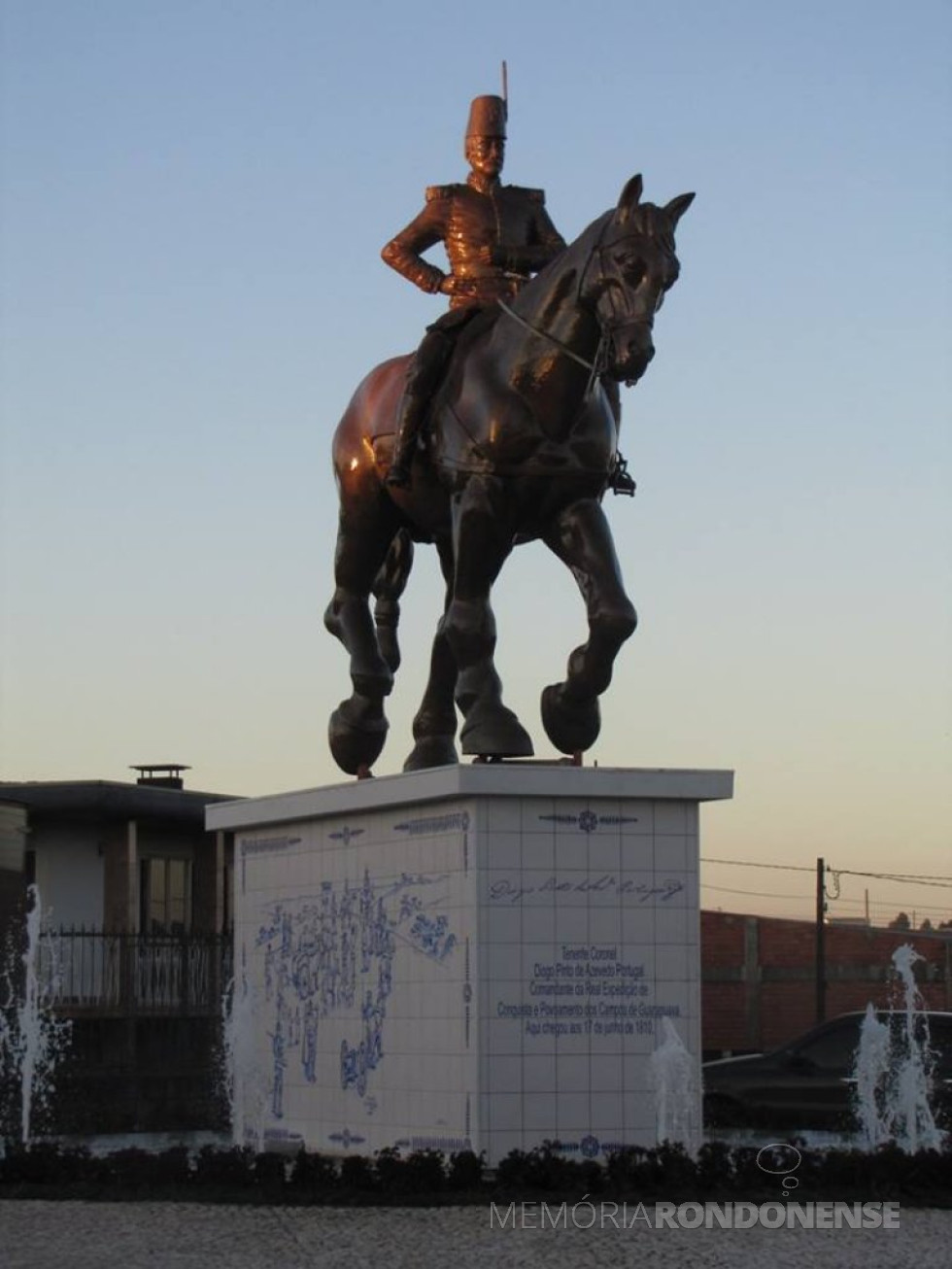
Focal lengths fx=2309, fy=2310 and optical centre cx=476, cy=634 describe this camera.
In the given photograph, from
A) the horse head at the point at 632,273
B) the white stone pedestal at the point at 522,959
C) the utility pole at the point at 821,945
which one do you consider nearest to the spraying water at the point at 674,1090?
the white stone pedestal at the point at 522,959

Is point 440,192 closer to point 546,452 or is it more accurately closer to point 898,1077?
point 546,452

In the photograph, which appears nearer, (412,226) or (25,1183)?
(25,1183)

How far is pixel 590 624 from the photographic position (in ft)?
43.0

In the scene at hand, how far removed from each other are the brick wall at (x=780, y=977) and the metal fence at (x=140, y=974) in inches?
583

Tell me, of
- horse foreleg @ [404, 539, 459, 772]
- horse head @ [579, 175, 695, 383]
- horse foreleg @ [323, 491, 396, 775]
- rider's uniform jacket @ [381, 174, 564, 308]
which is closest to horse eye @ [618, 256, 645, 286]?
horse head @ [579, 175, 695, 383]

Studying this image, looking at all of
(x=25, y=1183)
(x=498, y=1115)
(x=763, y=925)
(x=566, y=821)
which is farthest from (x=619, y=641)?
(x=763, y=925)

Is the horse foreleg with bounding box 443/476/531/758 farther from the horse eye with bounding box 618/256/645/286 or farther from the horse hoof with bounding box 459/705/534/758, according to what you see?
the horse eye with bounding box 618/256/645/286

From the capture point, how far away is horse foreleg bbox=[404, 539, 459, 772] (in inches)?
594

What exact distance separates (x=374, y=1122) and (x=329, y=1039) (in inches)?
33.3

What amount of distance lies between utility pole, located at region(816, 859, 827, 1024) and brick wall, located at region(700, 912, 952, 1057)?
638 millimetres

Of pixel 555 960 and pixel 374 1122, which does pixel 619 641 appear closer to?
pixel 555 960

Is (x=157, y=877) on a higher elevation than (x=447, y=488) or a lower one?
lower

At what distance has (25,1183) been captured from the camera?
12164mm

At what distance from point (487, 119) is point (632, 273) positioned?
2.85m
